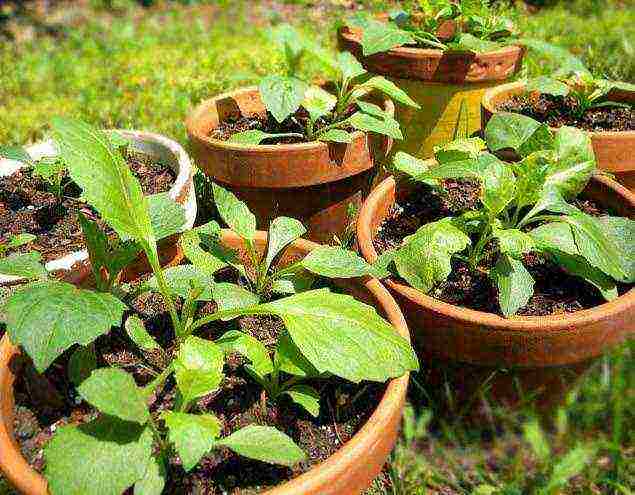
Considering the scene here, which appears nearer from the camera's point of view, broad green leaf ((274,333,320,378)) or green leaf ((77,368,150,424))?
green leaf ((77,368,150,424))

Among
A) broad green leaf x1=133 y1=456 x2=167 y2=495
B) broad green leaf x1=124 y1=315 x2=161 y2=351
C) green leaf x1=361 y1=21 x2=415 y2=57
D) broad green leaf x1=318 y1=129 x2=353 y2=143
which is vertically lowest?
broad green leaf x1=133 y1=456 x2=167 y2=495

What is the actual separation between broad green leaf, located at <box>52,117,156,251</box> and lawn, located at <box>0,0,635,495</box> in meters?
0.67

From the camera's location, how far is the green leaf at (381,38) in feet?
6.97

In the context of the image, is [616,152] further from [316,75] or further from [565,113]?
[316,75]

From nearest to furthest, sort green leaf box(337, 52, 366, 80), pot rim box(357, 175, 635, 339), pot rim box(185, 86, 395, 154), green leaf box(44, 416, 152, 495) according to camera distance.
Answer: green leaf box(44, 416, 152, 495) < pot rim box(357, 175, 635, 339) < pot rim box(185, 86, 395, 154) < green leaf box(337, 52, 366, 80)

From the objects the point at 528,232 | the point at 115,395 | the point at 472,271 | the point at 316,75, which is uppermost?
the point at 115,395

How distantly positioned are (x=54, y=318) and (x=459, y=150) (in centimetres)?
106

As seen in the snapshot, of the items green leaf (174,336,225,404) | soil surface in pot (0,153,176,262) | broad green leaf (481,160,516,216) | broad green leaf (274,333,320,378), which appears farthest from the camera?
soil surface in pot (0,153,176,262)

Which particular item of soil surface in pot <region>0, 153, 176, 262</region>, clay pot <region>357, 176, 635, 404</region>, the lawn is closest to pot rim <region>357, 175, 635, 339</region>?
clay pot <region>357, 176, 635, 404</region>

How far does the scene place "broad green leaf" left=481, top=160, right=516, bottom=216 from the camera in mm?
1454

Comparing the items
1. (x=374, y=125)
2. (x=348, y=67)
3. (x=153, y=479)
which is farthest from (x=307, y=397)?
(x=348, y=67)

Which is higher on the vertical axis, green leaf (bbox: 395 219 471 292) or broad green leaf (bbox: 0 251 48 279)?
broad green leaf (bbox: 0 251 48 279)

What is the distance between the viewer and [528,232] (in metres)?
1.54

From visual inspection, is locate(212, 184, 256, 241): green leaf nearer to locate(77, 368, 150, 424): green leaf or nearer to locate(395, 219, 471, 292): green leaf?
locate(395, 219, 471, 292): green leaf
